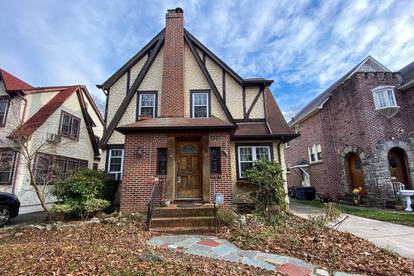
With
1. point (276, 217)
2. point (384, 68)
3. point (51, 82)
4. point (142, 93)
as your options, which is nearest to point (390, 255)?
point (276, 217)

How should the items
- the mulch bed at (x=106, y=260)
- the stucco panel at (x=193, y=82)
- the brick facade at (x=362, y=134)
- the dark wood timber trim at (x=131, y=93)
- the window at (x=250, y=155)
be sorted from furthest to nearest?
the brick facade at (x=362, y=134) → the stucco panel at (x=193, y=82) → the dark wood timber trim at (x=131, y=93) → the window at (x=250, y=155) → the mulch bed at (x=106, y=260)

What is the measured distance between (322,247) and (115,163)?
9025 mm

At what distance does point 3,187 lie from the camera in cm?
1041

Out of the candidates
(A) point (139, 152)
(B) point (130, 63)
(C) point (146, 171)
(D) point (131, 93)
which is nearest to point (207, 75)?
(D) point (131, 93)

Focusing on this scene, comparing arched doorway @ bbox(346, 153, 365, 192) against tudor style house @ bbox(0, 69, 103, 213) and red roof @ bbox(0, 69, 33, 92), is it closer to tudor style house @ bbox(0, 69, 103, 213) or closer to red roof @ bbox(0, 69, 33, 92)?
tudor style house @ bbox(0, 69, 103, 213)

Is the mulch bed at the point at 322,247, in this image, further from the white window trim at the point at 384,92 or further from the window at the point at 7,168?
the window at the point at 7,168

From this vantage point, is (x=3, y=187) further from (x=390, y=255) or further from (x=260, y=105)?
(x=390, y=255)

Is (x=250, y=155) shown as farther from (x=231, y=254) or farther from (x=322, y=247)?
(x=231, y=254)

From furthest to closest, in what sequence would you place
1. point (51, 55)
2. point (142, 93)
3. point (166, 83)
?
point (51, 55), point (142, 93), point (166, 83)

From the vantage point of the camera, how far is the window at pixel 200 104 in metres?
10.4

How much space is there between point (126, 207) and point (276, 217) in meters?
5.34

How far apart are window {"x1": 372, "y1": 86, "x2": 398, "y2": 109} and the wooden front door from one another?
1182cm

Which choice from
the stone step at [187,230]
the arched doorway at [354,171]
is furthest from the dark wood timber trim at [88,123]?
the arched doorway at [354,171]

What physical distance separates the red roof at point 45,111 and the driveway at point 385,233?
13.6m
